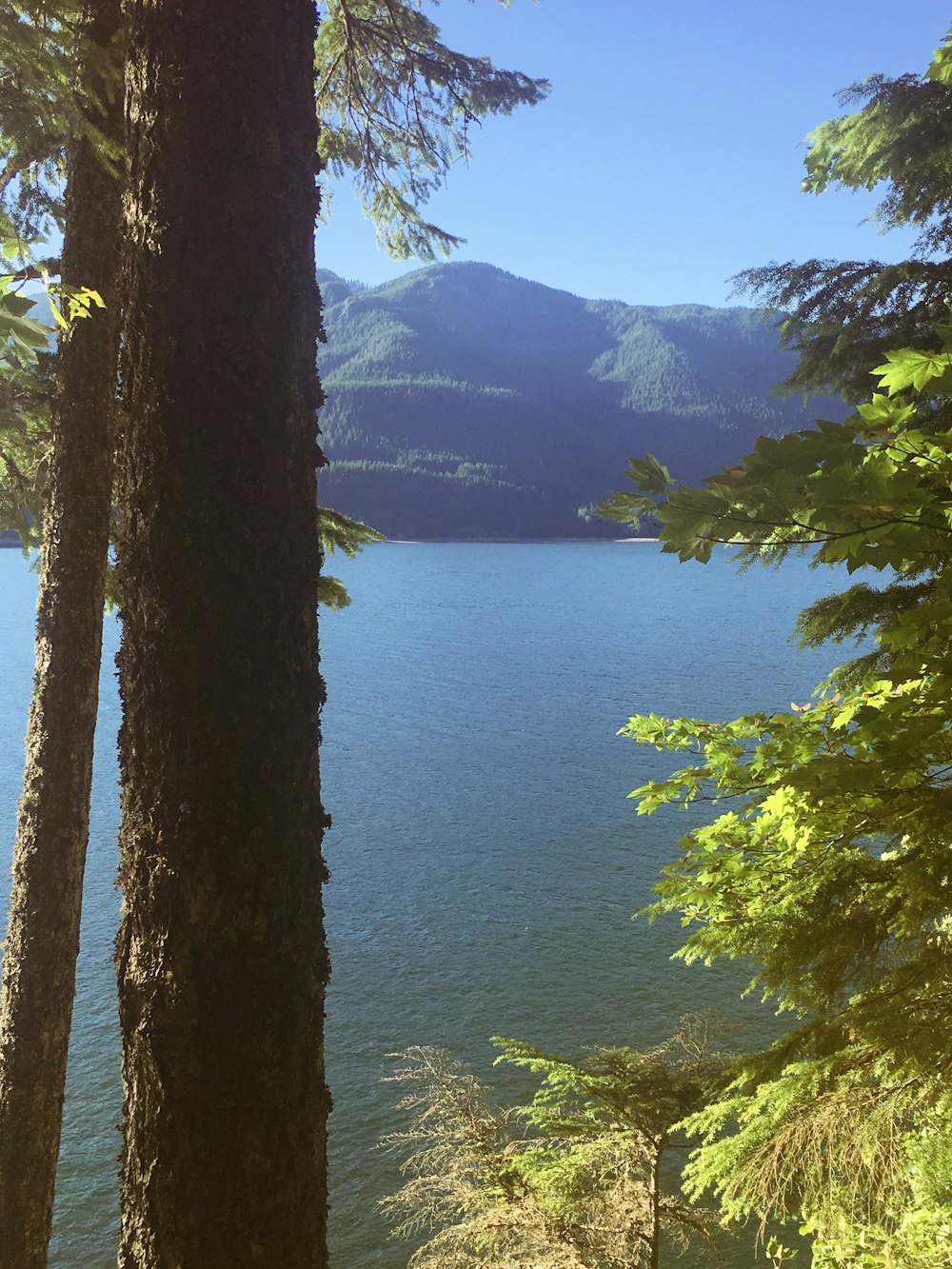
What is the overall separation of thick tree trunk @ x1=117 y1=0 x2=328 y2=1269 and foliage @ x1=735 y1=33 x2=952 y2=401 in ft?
16.5

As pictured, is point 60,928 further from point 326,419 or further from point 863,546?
point 326,419

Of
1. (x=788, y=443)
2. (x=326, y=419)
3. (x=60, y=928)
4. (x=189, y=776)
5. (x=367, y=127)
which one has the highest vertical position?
(x=326, y=419)

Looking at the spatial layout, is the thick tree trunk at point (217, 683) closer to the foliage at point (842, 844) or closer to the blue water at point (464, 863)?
the foliage at point (842, 844)

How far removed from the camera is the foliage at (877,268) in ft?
18.6

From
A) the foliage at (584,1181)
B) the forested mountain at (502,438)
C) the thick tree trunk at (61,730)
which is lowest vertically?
the foliage at (584,1181)

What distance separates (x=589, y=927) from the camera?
1612cm

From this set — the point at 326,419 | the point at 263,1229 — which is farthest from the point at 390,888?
the point at 326,419

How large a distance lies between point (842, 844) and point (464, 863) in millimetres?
16644

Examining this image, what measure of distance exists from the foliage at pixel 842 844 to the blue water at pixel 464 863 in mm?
7812

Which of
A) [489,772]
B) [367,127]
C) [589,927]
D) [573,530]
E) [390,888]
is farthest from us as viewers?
[573,530]

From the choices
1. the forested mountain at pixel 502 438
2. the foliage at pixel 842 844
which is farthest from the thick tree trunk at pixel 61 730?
the forested mountain at pixel 502 438

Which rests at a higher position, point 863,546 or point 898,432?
point 898,432

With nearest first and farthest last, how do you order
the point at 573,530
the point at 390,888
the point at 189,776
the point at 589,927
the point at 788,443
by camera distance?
the point at 788,443 < the point at 189,776 < the point at 589,927 < the point at 390,888 < the point at 573,530

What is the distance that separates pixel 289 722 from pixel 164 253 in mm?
926
